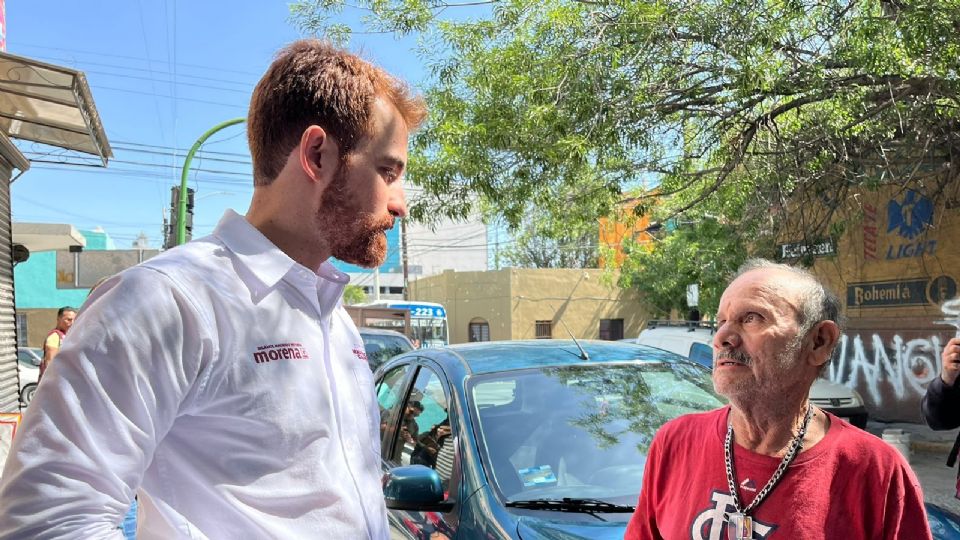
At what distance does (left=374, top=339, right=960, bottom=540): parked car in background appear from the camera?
2734 mm

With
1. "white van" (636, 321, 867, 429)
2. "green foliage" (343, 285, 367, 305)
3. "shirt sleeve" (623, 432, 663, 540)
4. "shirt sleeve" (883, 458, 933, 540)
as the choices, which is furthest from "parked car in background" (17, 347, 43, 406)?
"green foliage" (343, 285, 367, 305)

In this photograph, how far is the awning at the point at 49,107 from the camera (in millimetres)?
5883

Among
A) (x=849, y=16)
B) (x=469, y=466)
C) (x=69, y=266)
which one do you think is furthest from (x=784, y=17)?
(x=69, y=266)

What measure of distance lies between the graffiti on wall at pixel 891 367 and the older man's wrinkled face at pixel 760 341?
34.9ft

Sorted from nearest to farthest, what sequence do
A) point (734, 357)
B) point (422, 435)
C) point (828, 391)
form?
point (734, 357)
point (422, 435)
point (828, 391)

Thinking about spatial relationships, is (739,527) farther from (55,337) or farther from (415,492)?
(55,337)

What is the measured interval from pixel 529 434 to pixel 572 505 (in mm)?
439

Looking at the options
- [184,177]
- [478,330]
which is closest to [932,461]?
[184,177]

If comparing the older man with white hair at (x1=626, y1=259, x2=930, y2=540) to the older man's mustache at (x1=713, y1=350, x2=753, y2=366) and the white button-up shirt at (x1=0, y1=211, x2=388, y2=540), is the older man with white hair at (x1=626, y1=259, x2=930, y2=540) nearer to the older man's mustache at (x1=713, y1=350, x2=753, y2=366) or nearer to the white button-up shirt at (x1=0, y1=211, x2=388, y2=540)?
the older man's mustache at (x1=713, y1=350, x2=753, y2=366)

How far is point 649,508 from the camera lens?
2.04 m

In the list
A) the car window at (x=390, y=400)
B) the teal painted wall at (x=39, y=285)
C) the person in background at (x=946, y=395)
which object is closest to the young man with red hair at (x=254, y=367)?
the car window at (x=390, y=400)

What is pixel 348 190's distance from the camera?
1399 millimetres

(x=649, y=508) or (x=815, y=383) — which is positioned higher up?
(x=649, y=508)

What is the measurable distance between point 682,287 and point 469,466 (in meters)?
20.6
